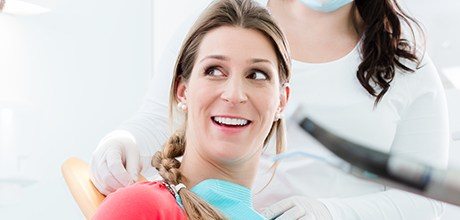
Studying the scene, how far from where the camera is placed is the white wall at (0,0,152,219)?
1670 mm

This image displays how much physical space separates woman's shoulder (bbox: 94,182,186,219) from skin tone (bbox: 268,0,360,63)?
0.67 m

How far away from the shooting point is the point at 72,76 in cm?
178

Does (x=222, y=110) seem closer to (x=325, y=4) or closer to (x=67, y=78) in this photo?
(x=325, y=4)

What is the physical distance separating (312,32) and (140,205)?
2.49 ft

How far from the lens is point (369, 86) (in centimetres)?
125

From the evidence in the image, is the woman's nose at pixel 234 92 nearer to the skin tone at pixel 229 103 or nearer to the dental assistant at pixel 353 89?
the skin tone at pixel 229 103

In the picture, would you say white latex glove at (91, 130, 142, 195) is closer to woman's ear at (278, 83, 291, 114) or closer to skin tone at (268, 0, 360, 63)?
woman's ear at (278, 83, 291, 114)

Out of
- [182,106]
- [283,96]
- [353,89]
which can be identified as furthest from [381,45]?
[182,106]

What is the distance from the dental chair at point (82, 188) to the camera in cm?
85

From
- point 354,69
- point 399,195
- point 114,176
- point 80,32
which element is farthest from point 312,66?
point 80,32

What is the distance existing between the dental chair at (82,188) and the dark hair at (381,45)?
1.86ft

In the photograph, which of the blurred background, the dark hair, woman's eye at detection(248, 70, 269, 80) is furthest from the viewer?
the blurred background

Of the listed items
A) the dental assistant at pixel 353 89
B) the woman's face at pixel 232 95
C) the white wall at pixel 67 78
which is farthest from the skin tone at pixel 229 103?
the white wall at pixel 67 78

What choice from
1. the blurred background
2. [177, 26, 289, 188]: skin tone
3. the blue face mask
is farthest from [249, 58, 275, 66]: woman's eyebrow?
the blurred background
